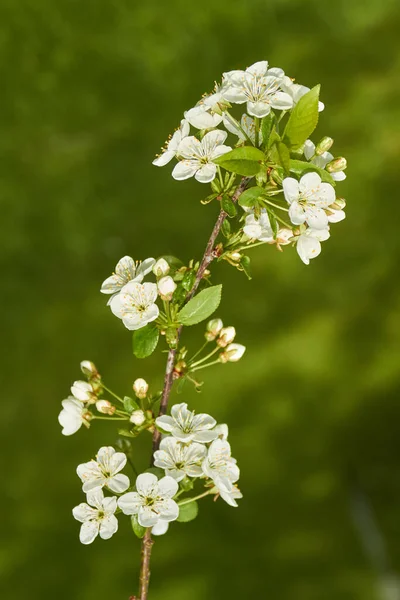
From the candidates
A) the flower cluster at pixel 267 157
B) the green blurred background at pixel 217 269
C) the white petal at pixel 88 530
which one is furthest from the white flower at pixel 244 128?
the green blurred background at pixel 217 269

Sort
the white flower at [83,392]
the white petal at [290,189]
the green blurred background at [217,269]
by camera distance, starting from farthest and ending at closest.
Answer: the green blurred background at [217,269]
the white flower at [83,392]
the white petal at [290,189]

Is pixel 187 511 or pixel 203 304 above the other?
pixel 203 304

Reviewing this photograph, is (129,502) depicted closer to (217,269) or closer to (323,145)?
(323,145)

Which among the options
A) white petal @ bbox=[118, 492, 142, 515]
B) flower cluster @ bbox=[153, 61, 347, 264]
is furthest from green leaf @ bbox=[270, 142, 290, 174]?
white petal @ bbox=[118, 492, 142, 515]

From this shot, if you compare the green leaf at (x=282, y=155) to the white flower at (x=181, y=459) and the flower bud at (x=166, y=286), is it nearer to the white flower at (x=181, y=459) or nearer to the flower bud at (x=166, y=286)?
the flower bud at (x=166, y=286)

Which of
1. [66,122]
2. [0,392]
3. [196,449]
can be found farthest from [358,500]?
[66,122]

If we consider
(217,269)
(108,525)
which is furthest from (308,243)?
(217,269)
